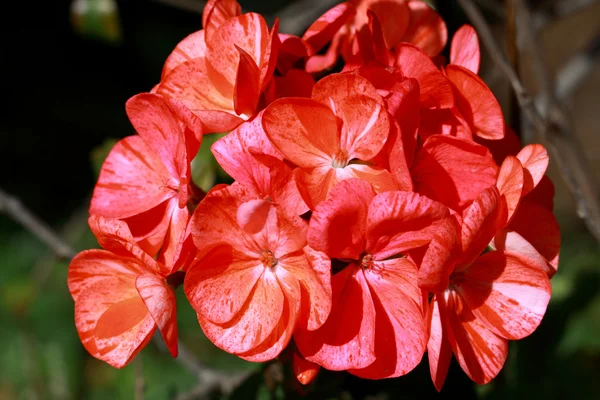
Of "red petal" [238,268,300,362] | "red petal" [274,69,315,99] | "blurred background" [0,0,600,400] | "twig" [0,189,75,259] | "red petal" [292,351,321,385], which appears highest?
"red petal" [274,69,315,99]

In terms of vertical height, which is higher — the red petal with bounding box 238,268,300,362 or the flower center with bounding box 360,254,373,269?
the flower center with bounding box 360,254,373,269

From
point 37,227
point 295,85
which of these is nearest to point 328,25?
point 295,85

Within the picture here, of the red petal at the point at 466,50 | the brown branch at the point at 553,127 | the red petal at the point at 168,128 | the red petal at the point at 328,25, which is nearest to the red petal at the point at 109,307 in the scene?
the red petal at the point at 168,128

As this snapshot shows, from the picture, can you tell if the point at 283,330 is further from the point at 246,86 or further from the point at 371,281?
the point at 246,86

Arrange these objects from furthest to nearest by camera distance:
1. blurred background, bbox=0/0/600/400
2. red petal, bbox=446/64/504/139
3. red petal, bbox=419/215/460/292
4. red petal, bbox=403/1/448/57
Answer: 1. blurred background, bbox=0/0/600/400
2. red petal, bbox=403/1/448/57
3. red petal, bbox=446/64/504/139
4. red petal, bbox=419/215/460/292

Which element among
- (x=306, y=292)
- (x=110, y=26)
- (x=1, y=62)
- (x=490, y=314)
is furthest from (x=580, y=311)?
(x=1, y=62)

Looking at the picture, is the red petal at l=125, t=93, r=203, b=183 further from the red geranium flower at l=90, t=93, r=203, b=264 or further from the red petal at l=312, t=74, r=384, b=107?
the red petal at l=312, t=74, r=384, b=107

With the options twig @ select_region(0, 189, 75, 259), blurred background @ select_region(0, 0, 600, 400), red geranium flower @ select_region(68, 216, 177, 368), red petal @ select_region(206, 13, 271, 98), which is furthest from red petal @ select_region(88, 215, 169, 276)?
twig @ select_region(0, 189, 75, 259)
